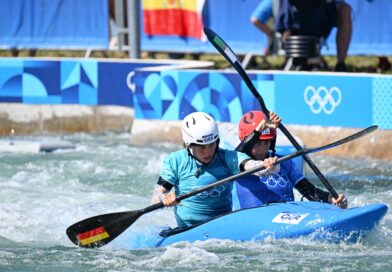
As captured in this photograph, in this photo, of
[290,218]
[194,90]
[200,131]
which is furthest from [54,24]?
[290,218]

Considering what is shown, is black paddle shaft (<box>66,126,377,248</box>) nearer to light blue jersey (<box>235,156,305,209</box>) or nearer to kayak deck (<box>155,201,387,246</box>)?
kayak deck (<box>155,201,387,246</box>)

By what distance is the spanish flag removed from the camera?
1642cm

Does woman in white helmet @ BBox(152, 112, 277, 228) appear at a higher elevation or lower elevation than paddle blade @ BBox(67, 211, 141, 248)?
higher

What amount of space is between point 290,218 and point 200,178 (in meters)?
0.81

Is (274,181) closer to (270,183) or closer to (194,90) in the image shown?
(270,183)

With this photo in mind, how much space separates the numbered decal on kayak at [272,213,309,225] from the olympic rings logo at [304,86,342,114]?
182 inches

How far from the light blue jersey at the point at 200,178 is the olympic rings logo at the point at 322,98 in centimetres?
438

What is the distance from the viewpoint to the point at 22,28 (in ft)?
58.6

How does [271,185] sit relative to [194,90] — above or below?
below

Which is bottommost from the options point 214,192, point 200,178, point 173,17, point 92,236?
point 92,236

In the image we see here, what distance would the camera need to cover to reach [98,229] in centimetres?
922

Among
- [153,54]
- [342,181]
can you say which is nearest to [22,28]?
[153,54]

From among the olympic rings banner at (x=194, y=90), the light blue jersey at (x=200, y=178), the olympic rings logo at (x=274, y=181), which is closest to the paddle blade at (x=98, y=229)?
the light blue jersey at (x=200, y=178)

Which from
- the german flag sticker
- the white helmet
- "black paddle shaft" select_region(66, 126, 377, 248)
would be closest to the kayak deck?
"black paddle shaft" select_region(66, 126, 377, 248)
